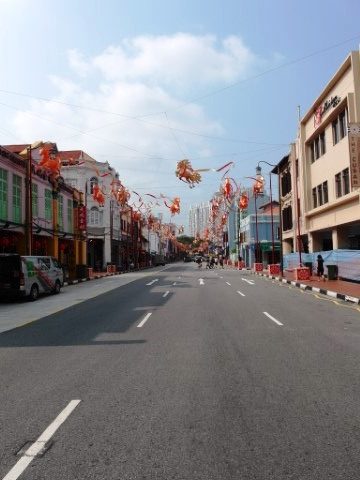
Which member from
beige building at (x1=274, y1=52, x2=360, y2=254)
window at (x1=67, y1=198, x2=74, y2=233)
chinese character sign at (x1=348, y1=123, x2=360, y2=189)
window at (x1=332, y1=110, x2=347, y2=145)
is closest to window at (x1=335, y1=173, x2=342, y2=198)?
beige building at (x1=274, y1=52, x2=360, y2=254)

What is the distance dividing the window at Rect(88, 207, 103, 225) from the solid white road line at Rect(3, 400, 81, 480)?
57.7 m

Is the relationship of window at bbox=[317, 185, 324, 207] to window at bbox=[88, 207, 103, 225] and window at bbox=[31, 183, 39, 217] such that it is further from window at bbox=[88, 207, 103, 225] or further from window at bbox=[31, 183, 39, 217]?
window at bbox=[88, 207, 103, 225]

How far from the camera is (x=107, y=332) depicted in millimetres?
10680

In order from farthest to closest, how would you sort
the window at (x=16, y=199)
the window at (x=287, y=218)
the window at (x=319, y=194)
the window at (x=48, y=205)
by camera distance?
the window at (x=287, y=218) → the window at (x=48, y=205) → the window at (x=319, y=194) → the window at (x=16, y=199)

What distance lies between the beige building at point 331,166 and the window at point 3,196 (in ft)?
59.7

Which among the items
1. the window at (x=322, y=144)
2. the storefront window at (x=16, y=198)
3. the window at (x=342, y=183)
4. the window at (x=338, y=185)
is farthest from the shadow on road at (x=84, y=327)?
the window at (x=322, y=144)

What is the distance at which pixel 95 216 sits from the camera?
204 ft

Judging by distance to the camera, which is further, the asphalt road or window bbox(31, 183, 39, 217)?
window bbox(31, 183, 39, 217)

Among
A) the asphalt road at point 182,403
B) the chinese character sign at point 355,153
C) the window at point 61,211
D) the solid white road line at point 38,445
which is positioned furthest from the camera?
the window at point 61,211

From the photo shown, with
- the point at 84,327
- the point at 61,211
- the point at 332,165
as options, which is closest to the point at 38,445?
the point at 84,327

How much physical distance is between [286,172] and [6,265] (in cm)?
3254

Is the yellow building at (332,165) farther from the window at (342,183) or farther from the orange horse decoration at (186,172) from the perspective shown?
the orange horse decoration at (186,172)

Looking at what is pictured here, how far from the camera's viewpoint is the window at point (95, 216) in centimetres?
6219

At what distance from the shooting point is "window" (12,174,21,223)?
30.1 m
